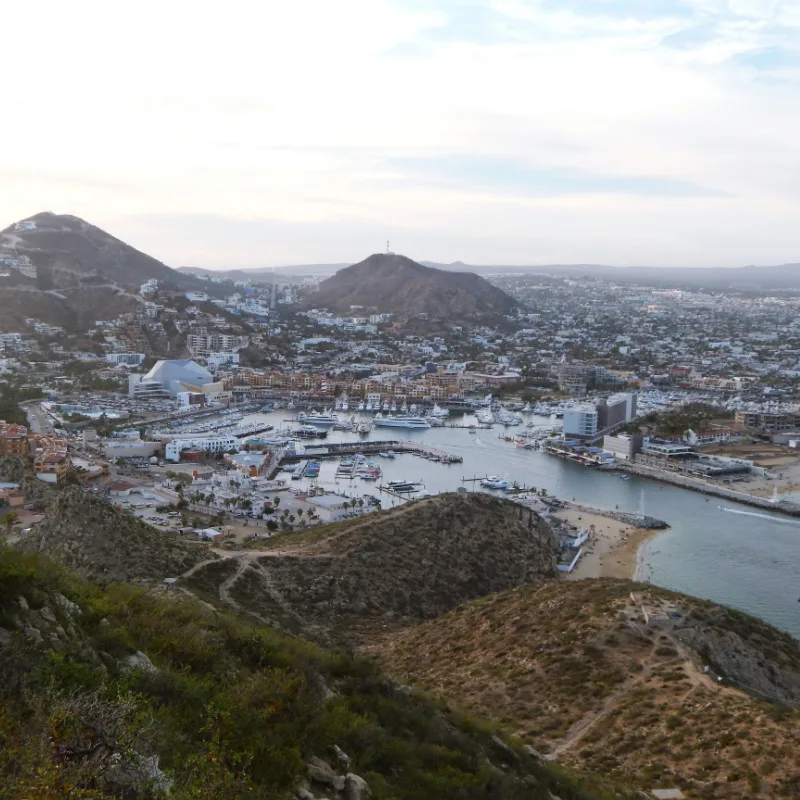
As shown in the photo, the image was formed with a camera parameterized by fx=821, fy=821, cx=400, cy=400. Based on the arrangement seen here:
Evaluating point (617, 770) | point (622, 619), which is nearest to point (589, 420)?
point (622, 619)

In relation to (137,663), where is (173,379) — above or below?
below

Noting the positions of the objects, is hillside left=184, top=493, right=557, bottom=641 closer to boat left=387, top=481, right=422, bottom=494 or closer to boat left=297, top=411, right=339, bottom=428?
boat left=387, top=481, right=422, bottom=494

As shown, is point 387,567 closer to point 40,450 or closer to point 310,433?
point 40,450

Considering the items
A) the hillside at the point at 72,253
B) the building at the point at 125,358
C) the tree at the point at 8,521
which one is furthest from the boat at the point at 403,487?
the hillside at the point at 72,253

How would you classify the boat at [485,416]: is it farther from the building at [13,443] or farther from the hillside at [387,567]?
the building at [13,443]

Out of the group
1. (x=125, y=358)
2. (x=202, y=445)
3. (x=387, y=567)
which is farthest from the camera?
(x=125, y=358)

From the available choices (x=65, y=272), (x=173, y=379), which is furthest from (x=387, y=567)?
(x=65, y=272)
